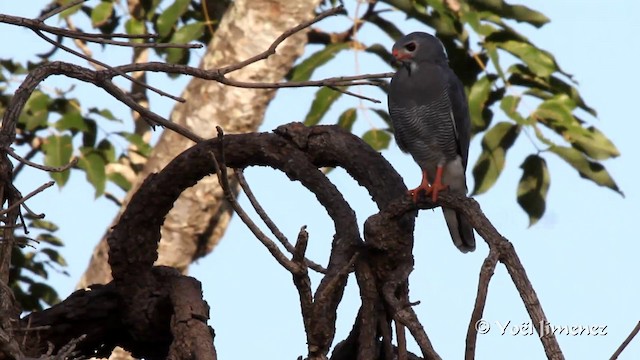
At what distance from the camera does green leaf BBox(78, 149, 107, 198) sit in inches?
187

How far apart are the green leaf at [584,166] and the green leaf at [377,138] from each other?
2.26 feet

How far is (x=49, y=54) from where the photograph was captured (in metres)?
5.16

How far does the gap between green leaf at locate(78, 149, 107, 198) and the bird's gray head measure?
57.1 inches

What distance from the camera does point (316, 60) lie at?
4.26 meters

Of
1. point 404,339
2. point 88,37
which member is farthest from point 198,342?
point 88,37

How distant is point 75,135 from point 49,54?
0.57 metres

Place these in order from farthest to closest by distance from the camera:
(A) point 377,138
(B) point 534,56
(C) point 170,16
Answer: (C) point 170,16
(A) point 377,138
(B) point 534,56

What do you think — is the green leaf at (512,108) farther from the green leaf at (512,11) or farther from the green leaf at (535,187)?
the green leaf at (512,11)

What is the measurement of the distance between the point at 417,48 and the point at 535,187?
2.43 feet

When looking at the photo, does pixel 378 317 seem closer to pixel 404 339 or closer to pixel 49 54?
pixel 404 339

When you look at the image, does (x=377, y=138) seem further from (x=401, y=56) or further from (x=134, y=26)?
(x=134, y=26)

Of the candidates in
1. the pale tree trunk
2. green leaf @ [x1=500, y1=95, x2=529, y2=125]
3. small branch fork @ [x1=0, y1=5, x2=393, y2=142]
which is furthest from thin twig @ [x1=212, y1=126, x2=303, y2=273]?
the pale tree trunk

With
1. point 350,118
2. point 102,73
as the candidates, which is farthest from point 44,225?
point 102,73

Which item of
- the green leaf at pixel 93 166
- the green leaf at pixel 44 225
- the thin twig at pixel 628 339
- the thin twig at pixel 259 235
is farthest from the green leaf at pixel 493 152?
the thin twig at pixel 628 339
